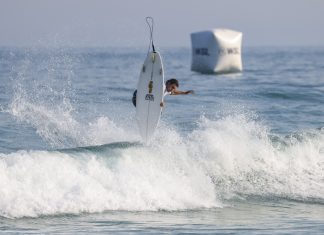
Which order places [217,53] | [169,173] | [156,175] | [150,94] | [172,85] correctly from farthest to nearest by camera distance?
[217,53]
[150,94]
[172,85]
[169,173]
[156,175]

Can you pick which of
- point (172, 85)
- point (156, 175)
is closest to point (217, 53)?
point (172, 85)

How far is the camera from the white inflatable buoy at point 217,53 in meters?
61.6

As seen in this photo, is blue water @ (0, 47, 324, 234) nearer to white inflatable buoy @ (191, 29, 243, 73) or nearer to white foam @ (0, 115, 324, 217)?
white foam @ (0, 115, 324, 217)

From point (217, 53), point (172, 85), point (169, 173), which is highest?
point (217, 53)

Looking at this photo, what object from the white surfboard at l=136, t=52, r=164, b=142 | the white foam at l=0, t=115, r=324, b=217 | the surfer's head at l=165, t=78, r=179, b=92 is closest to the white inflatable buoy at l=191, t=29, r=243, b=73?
the white foam at l=0, t=115, r=324, b=217

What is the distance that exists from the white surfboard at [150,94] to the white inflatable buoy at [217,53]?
44682mm

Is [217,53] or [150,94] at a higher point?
[217,53]

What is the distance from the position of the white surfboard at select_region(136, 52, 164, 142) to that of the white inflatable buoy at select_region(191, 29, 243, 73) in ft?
147

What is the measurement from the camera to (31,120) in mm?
20484

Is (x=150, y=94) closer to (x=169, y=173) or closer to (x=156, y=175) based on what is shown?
(x=169, y=173)

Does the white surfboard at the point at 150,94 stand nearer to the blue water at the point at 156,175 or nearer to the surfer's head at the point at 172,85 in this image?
the surfer's head at the point at 172,85

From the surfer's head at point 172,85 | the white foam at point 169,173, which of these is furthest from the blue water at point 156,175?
the surfer's head at point 172,85

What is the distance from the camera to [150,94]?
1611 centimetres

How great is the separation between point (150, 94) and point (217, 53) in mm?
46155
